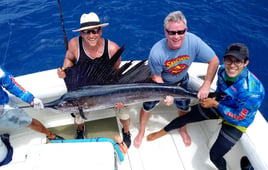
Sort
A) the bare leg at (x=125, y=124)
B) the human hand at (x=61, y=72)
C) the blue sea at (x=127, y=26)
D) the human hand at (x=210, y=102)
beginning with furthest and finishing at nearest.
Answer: the blue sea at (x=127, y=26) → the bare leg at (x=125, y=124) → the human hand at (x=61, y=72) → the human hand at (x=210, y=102)

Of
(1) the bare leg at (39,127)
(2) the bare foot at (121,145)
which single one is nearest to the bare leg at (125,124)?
(2) the bare foot at (121,145)

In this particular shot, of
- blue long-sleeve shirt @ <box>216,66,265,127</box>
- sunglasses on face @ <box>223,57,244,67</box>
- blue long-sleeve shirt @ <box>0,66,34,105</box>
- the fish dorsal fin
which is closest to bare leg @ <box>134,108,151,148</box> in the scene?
the fish dorsal fin

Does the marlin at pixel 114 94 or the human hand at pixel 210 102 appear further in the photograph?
the marlin at pixel 114 94

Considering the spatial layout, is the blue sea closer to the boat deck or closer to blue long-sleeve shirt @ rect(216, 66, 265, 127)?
the boat deck

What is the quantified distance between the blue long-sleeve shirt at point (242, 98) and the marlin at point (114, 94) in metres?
0.30

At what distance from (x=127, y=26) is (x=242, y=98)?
166 inches

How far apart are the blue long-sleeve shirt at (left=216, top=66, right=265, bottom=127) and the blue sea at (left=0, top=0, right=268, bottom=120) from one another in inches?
107

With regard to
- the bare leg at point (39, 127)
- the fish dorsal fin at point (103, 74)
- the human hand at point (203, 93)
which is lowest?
the bare leg at point (39, 127)

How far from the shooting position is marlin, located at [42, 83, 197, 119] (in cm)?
203

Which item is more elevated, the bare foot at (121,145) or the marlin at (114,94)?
the marlin at (114,94)

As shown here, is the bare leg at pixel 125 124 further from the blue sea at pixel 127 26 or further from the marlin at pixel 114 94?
the blue sea at pixel 127 26

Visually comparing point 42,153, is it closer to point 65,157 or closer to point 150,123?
point 65,157

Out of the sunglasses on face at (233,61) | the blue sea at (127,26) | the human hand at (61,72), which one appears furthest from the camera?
the blue sea at (127,26)

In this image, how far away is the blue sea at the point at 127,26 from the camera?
15.5ft
